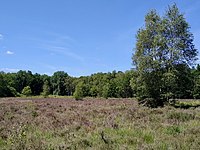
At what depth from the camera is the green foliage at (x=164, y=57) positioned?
31062 millimetres

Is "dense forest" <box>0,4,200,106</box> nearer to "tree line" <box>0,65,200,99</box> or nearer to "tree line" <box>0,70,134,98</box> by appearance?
"tree line" <box>0,65,200,99</box>

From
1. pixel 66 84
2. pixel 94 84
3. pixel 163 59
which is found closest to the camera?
pixel 163 59

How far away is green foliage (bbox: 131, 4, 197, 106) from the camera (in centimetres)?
3106

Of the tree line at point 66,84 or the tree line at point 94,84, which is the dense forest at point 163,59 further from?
the tree line at point 66,84

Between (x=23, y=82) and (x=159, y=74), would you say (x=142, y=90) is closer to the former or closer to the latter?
(x=159, y=74)

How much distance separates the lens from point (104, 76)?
4368 inches

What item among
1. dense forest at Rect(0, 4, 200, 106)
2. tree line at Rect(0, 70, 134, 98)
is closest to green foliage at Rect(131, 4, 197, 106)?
dense forest at Rect(0, 4, 200, 106)

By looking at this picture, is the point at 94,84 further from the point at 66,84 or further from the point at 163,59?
the point at 163,59

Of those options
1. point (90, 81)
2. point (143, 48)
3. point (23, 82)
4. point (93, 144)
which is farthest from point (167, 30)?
point (23, 82)

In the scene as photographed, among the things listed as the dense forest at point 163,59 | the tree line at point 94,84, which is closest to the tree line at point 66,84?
the tree line at point 94,84

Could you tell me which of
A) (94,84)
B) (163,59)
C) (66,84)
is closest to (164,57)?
(163,59)

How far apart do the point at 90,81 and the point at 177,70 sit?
3445 inches

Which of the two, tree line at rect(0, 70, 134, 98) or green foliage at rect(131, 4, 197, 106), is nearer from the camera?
green foliage at rect(131, 4, 197, 106)

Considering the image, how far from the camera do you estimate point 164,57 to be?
31.8m
